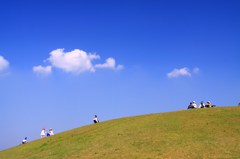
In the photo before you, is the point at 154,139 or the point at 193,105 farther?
the point at 193,105

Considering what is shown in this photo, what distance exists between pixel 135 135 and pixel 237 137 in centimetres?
1108

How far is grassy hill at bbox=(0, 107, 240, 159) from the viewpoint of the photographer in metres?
31.3

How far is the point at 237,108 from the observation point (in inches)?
1737

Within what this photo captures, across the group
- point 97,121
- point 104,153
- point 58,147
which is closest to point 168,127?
point 104,153

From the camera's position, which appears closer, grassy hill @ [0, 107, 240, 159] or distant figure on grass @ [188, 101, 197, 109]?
grassy hill @ [0, 107, 240, 159]

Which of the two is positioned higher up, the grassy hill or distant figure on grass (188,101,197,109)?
distant figure on grass (188,101,197,109)

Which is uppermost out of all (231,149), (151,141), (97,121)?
(97,121)

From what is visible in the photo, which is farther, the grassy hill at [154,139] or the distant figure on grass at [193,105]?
the distant figure on grass at [193,105]

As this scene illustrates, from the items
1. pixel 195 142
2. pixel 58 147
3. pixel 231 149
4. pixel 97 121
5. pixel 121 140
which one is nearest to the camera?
pixel 231 149

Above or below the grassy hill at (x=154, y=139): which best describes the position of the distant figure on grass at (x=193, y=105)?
above

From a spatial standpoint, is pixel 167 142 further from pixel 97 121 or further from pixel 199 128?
pixel 97 121

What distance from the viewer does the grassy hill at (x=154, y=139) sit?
103 feet

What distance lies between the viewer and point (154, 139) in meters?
35.3

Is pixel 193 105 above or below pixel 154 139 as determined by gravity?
above
